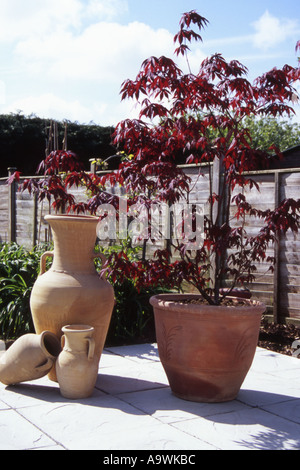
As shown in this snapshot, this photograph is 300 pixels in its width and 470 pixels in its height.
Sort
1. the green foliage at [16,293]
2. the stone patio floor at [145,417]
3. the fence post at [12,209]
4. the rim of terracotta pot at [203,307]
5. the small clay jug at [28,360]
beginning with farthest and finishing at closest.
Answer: the fence post at [12,209], the green foliage at [16,293], the small clay jug at [28,360], the rim of terracotta pot at [203,307], the stone patio floor at [145,417]

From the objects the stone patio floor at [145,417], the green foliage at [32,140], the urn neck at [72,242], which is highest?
the green foliage at [32,140]

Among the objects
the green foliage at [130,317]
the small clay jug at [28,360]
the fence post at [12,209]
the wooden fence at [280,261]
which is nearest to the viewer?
the small clay jug at [28,360]

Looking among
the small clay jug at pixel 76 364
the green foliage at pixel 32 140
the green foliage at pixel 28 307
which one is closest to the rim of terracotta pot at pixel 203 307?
the small clay jug at pixel 76 364

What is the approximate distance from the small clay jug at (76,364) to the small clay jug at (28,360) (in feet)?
0.53

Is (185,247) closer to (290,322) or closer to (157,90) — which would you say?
(157,90)

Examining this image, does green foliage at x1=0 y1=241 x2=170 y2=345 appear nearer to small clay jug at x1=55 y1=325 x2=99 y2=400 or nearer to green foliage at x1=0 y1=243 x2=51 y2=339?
green foliage at x1=0 y1=243 x2=51 y2=339

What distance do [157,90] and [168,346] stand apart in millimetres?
1812

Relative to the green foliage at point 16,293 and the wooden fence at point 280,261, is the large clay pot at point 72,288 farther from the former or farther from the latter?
the wooden fence at point 280,261

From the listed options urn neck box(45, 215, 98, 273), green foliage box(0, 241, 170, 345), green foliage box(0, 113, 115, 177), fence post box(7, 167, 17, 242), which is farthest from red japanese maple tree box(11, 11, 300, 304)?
green foliage box(0, 113, 115, 177)

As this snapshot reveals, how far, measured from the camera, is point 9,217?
9625 mm

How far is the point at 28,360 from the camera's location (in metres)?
3.76

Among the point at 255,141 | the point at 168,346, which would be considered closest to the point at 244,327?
the point at 168,346

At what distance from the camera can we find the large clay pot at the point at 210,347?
141 inches

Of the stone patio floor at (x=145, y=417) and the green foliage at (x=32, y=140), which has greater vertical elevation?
the green foliage at (x=32, y=140)
